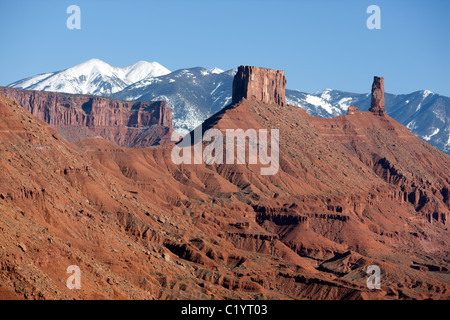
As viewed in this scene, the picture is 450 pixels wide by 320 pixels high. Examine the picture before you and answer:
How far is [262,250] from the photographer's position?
18100 centimetres

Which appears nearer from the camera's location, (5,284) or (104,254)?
(5,284)

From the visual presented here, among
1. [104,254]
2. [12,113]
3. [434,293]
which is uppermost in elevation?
[12,113]

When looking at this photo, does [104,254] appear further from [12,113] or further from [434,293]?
[434,293]

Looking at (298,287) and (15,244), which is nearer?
(15,244)

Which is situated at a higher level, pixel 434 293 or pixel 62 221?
pixel 62 221

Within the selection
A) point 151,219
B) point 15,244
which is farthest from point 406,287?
point 15,244

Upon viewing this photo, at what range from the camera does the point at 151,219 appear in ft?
522
